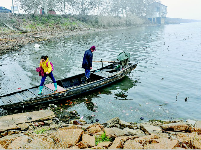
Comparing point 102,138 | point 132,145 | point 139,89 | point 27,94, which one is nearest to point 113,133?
point 102,138

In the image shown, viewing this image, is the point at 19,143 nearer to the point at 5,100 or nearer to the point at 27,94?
the point at 5,100

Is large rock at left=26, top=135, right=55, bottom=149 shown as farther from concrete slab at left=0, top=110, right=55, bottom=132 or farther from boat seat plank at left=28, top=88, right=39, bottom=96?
boat seat plank at left=28, top=88, right=39, bottom=96

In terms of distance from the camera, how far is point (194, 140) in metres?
5.23

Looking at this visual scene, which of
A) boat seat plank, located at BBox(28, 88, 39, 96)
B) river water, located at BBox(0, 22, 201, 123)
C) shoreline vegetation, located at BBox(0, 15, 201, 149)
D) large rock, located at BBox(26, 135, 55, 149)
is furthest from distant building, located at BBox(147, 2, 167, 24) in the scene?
Result: large rock, located at BBox(26, 135, 55, 149)

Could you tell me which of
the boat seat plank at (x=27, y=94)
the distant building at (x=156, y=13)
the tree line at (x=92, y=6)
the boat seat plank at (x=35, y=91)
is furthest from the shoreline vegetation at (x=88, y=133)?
the distant building at (x=156, y=13)

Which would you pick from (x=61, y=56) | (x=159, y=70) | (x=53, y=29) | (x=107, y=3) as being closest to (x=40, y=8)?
(x=53, y=29)

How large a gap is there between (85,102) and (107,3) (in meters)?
86.5

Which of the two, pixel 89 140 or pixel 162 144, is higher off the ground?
pixel 162 144

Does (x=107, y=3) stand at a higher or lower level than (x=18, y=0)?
higher

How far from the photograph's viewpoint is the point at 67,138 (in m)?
5.50

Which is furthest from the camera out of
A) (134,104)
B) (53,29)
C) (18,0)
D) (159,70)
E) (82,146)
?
(18,0)

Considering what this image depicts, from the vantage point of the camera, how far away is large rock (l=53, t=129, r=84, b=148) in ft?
17.4

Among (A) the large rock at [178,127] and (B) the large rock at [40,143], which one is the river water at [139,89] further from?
(B) the large rock at [40,143]

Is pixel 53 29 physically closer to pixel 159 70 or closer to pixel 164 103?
pixel 159 70
